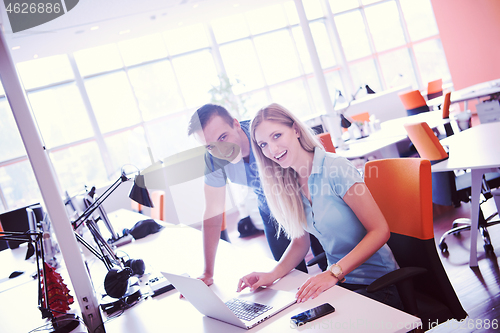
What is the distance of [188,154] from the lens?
4.34m

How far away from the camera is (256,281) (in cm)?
135

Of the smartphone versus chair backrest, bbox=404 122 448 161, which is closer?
the smartphone

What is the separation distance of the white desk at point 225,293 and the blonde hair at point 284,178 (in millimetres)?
195

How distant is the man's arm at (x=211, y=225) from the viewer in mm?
1598

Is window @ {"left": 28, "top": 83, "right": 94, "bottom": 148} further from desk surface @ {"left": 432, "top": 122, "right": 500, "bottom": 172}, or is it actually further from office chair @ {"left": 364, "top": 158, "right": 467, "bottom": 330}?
office chair @ {"left": 364, "top": 158, "right": 467, "bottom": 330}

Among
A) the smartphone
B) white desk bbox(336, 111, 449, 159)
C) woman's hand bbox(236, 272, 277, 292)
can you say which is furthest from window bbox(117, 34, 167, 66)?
the smartphone

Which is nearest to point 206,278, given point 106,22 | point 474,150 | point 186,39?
→ point 474,150

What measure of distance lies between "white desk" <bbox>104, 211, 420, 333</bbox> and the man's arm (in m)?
0.05

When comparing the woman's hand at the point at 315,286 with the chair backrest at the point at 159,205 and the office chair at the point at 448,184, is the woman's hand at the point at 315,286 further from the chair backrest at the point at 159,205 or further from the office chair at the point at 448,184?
the chair backrest at the point at 159,205

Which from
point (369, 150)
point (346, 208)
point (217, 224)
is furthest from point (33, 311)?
point (369, 150)

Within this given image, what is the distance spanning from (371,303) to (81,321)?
3.22 feet

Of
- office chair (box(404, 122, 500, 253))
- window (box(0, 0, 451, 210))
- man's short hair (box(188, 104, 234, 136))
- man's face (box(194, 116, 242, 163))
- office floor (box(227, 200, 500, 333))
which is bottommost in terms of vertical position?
office floor (box(227, 200, 500, 333))

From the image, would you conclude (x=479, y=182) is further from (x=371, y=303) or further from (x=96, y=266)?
(x=96, y=266)

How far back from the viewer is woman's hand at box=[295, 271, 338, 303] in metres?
1.14
